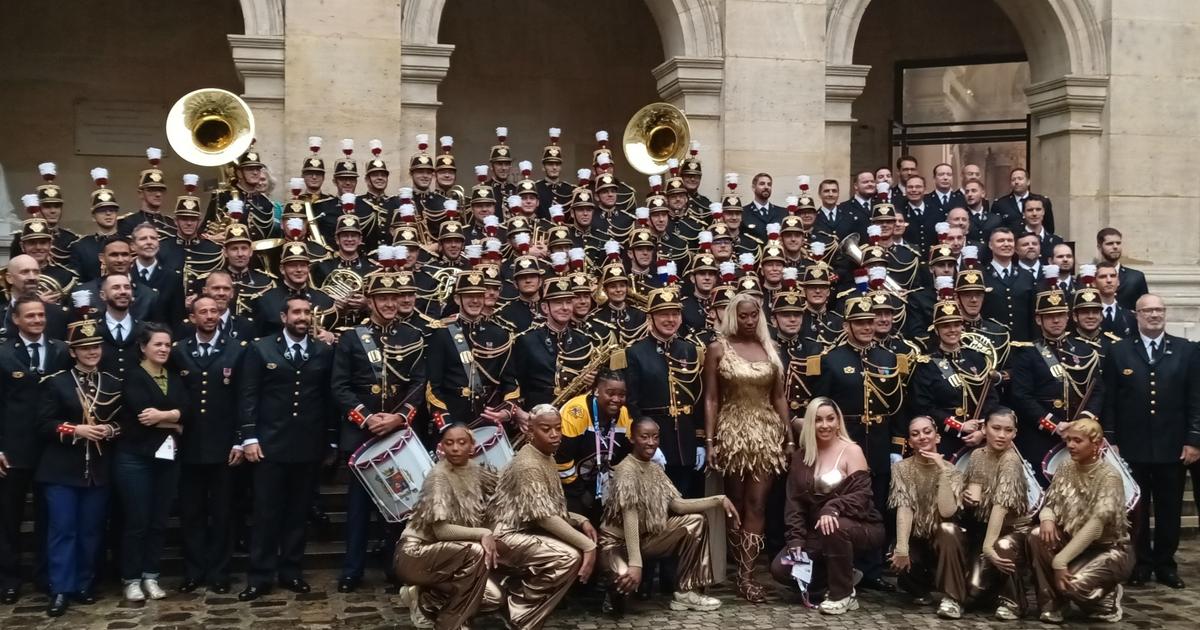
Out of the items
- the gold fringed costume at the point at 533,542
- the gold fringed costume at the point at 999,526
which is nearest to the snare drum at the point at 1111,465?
the gold fringed costume at the point at 999,526

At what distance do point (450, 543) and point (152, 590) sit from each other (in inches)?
83.1

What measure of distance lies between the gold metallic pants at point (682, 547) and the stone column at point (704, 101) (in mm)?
6066

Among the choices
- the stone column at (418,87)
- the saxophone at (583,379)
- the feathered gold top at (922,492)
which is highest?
the stone column at (418,87)

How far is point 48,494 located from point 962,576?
5.32 meters

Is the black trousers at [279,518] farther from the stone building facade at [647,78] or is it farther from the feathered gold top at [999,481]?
the stone building facade at [647,78]

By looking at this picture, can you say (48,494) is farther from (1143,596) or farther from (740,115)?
(740,115)

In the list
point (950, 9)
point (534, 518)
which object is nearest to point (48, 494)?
point (534, 518)

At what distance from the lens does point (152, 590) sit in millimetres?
7906

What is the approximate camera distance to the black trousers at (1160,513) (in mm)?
8648

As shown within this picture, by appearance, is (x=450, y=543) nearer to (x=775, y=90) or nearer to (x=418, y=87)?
(x=418, y=87)

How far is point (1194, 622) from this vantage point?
769 centimetres

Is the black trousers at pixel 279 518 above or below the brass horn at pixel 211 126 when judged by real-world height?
below

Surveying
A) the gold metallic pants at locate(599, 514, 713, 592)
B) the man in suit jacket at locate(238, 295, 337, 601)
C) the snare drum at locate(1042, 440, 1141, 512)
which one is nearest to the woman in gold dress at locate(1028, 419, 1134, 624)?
the snare drum at locate(1042, 440, 1141, 512)

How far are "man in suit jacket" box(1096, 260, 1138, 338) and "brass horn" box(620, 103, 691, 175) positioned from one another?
4.47 meters
